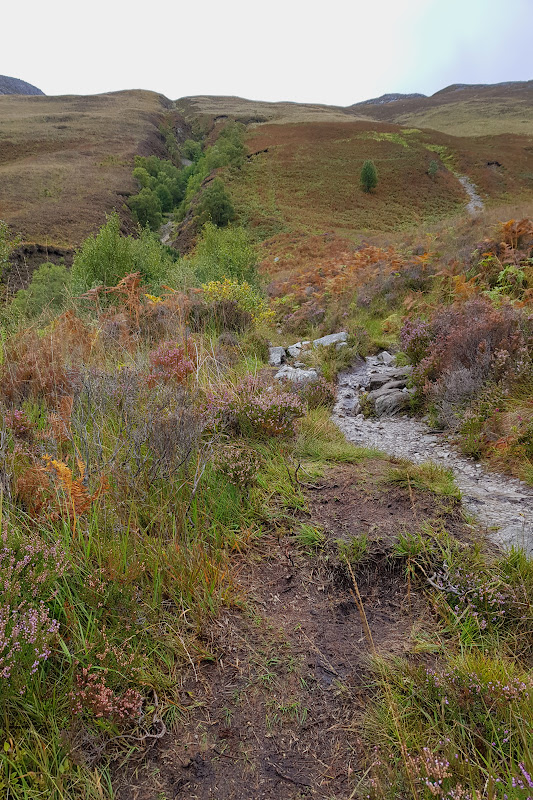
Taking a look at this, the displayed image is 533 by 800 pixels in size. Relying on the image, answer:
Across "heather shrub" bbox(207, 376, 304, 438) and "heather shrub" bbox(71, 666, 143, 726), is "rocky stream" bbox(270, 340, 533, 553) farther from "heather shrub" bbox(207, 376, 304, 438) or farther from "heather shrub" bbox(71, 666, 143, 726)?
"heather shrub" bbox(71, 666, 143, 726)

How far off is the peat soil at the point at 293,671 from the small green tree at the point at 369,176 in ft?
127

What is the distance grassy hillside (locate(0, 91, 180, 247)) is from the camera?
34.1m

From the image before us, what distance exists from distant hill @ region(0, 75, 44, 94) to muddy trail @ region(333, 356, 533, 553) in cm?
18419

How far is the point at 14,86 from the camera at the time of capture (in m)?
154

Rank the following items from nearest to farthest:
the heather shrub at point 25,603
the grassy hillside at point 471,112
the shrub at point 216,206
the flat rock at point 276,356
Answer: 1. the heather shrub at point 25,603
2. the flat rock at point 276,356
3. the shrub at point 216,206
4. the grassy hillside at point 471,112

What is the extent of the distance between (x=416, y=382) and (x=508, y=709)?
13.5 ft

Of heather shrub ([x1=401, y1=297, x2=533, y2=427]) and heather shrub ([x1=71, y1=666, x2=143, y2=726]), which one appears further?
heather shrub ([x1=401, y1=297, x2=533, y2=427])

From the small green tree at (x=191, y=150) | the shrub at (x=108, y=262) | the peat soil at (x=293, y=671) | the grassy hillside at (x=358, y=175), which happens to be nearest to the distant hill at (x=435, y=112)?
the small green tree at (x=191, y=150)

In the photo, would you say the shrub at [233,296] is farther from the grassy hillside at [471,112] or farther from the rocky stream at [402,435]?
the grassy hillside at [471,112]

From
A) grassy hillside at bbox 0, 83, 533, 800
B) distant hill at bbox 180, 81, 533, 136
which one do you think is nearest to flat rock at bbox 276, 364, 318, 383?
grassy hillside at bbox 0, 83, 533, 800

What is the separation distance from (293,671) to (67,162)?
5543 centimetres

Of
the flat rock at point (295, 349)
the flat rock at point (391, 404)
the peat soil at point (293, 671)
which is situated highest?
the flat rock at point (295, 349)

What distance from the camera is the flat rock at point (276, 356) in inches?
261

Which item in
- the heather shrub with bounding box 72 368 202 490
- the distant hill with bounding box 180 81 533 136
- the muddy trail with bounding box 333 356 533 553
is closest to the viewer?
the heather shrub with bounding box 72 368 202 490
